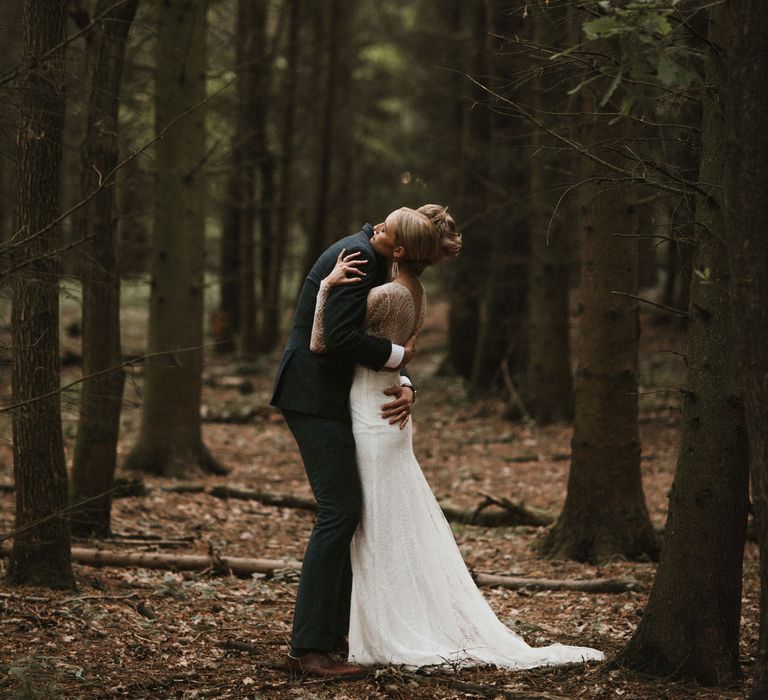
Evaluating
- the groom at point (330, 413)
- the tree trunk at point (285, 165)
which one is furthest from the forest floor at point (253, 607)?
the tree trunk at point (285, 165)

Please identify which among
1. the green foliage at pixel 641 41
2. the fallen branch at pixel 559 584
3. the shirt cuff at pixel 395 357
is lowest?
the fallen branch at pixel 559 584

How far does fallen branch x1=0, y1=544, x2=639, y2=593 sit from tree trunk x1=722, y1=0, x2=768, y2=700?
347 cm

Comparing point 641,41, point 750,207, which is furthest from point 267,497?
point 750,207

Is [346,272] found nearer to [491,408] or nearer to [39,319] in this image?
[39,319]

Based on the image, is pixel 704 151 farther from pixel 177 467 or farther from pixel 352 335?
pixel 177 467

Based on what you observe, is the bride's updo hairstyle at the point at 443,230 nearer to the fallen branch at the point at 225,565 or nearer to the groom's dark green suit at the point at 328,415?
the groom's dark green suit at the point at 328,415

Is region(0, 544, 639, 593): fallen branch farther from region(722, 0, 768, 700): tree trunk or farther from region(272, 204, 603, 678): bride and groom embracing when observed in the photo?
region(722, 0, 768, 700): tree trunk

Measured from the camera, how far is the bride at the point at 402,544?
4641mm

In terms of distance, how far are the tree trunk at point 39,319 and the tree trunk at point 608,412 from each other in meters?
3.83

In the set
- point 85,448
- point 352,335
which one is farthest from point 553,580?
point 85,448

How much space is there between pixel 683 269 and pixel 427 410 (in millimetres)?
11084

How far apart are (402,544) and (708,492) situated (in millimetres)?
1490

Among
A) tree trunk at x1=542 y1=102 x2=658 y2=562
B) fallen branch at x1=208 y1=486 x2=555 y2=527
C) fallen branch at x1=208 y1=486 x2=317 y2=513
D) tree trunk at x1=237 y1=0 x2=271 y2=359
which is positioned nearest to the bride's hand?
tree trunk at x1=542 y1=102 x2=658 y2=562

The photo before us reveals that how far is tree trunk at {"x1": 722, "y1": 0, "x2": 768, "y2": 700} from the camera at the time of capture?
10.5ft
